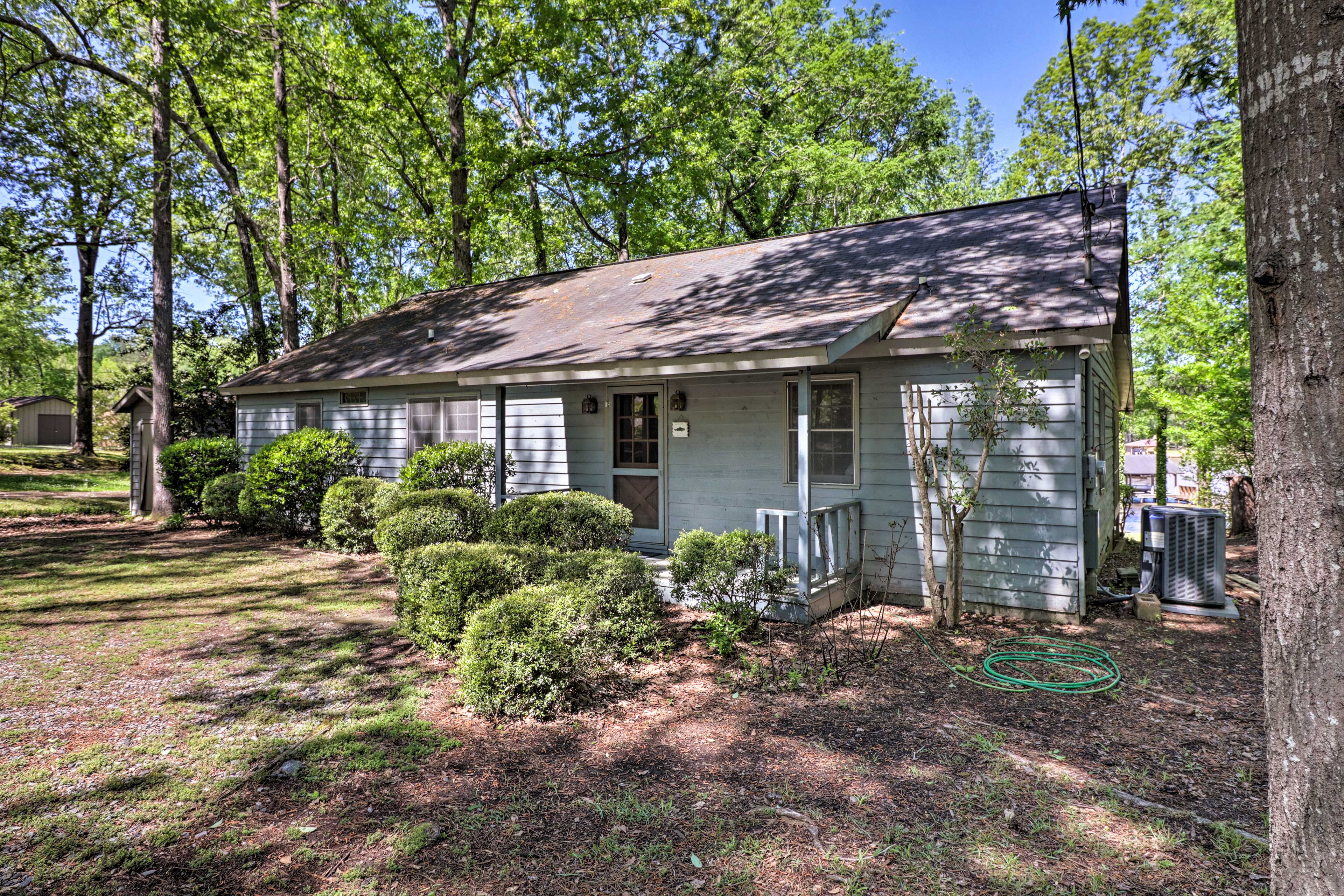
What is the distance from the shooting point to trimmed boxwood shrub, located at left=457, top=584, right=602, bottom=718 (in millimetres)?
3998

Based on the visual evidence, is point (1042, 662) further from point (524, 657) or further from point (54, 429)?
point (54, 429)

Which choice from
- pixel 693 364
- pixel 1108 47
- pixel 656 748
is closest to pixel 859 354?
pixel 693 364

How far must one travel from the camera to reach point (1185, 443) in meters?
14.5

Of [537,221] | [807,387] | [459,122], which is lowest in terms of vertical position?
[807,387]

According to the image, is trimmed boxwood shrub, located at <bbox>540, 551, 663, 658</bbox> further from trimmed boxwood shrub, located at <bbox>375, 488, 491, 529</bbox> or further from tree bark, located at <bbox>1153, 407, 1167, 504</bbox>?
tree bark, located at <bbox>1153, 407, 1167, 504</bbox>

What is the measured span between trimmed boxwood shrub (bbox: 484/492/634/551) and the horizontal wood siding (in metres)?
1.16

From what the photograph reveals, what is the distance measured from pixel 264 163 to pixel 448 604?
18445 mm

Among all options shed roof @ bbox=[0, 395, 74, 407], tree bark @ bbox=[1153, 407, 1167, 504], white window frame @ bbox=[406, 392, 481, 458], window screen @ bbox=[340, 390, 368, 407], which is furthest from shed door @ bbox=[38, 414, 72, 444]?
tree bark @ bbox=[1153, 407, 1167, 504]

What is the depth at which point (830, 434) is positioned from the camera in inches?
276

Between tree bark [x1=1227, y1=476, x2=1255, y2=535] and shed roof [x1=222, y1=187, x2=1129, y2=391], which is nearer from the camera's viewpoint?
shed roof [x1=222, y1=187, x2=1129, y2=391]

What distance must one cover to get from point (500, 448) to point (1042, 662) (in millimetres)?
6216

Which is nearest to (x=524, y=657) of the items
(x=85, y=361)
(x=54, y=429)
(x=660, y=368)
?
(x=660, y=368)

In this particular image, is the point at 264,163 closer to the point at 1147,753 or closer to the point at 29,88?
the point at 29,88

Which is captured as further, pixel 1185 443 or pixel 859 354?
pixel 1185 443
